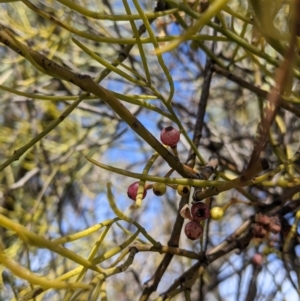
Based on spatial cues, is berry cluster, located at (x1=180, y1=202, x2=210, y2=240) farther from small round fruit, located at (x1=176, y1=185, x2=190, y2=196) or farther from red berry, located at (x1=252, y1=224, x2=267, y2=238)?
red berry, located at (x1=252, y1=224, x2=267, y2=238)

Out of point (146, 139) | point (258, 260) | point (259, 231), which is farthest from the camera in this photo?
point (258, 260)

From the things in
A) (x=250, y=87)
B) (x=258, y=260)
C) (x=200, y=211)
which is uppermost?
(x=250, y=87)

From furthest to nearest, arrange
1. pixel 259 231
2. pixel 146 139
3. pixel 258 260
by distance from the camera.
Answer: pixel 258 260 < pixel 259 231 < pixel 146 139

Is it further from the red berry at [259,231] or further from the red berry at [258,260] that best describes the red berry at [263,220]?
the red berry at [258,260]

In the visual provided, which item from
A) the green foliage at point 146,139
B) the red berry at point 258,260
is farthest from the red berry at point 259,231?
the red berry at point 258,260

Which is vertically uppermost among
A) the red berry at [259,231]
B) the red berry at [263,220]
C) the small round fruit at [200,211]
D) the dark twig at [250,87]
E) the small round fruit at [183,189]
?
the dark twig at [250,87]

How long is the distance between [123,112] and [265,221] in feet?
1.06

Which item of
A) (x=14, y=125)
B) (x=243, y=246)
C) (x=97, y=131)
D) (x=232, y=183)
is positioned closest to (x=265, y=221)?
(x=243, y=246)

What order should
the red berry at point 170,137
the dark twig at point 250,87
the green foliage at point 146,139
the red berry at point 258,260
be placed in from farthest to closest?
the red berry at point 258,260, the dark twig at point 250,87, the red berry at point 170,137, the green foliage at point 146,139

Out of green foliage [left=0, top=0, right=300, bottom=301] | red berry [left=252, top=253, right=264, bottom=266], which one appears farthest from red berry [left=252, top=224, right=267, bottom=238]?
red berry [left=252, top=253, right=264, bottom=266]

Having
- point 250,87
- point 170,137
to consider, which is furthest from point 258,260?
point 170,137

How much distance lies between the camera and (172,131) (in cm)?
55

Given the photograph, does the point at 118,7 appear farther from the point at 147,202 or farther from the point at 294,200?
the point at 294,200

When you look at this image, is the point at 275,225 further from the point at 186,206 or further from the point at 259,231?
the point at 186,206
